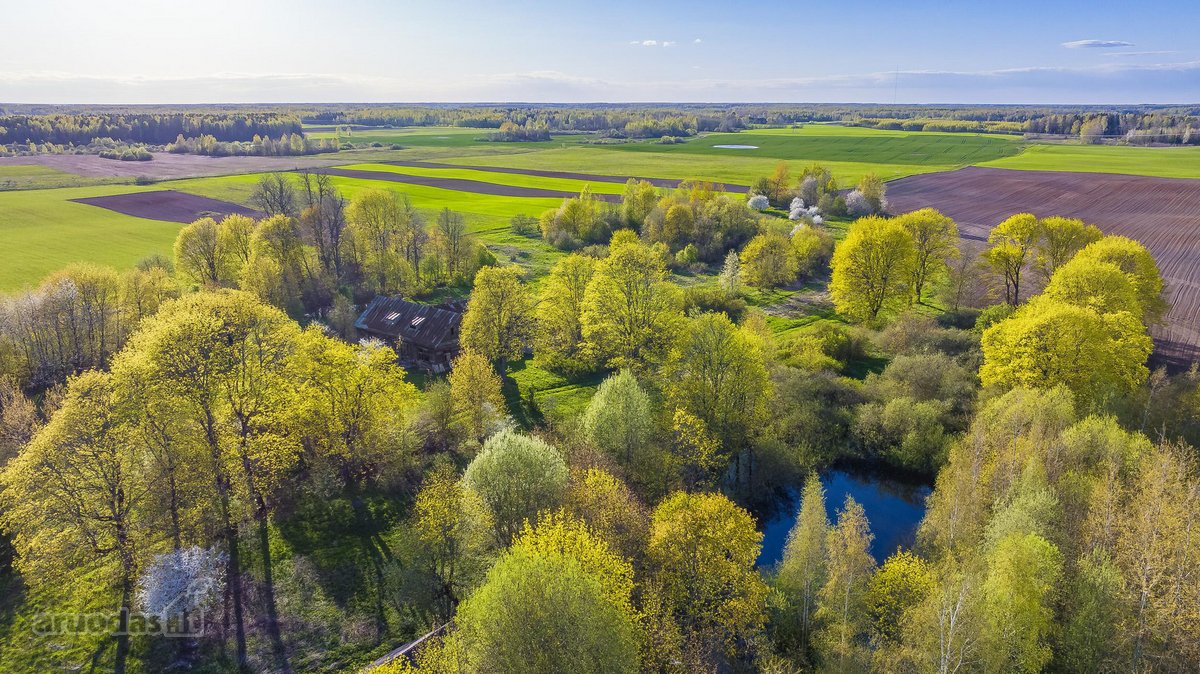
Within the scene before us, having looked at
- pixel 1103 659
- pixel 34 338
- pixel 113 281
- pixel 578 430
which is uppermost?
pixel 113 281

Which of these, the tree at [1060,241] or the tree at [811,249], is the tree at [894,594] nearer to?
the tree at [1060,241]

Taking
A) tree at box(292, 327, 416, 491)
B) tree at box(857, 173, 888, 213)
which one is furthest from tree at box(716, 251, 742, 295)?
tree at box(857, 173, 888, 213)

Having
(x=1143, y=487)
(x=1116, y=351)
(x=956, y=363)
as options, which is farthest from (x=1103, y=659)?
(x=956, y=363)

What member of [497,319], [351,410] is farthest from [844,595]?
[497,319]

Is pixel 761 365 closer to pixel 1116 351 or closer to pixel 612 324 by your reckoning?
pixel 612 324

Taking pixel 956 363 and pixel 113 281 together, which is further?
pixel 113 281

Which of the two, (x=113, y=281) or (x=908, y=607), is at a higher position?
(x=113, y=281)

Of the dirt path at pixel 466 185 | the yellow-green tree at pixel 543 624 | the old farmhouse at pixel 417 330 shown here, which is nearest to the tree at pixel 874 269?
the old farmhouse at pixel 417 330
